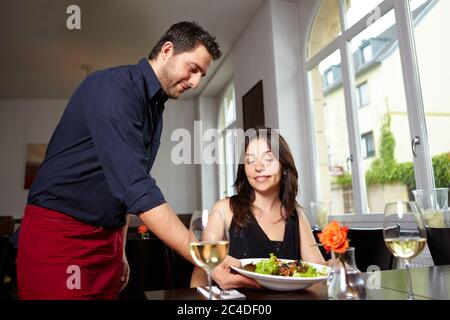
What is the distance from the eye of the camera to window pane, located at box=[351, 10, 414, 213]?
2.48 metres

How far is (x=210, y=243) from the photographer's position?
26.1 inches

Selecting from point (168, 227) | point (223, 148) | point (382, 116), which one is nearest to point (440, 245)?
point (168, 227)

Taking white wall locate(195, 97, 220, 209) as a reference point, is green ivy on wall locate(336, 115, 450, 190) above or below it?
below

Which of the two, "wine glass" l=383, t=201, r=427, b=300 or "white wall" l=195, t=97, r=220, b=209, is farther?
"white wall" l=195, t=97, r=220, b=209

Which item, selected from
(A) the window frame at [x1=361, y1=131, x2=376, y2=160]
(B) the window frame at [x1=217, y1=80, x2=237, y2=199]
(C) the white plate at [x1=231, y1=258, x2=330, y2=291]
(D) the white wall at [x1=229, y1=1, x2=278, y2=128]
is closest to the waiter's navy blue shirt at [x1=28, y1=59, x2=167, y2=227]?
(C) the white plate at [x1=231, y1=258, x2=330, y2=291]

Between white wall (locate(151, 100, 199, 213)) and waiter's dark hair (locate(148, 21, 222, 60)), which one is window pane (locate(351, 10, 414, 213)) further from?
white wall (locate(151, 100, 199, 213))

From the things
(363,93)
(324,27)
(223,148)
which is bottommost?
(363,93)

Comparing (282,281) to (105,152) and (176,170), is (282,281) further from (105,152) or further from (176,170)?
(176,170)

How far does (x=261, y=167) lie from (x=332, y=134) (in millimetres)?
1982

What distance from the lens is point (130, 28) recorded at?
13.8ft

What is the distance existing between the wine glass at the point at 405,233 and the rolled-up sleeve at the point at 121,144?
48 centimetres

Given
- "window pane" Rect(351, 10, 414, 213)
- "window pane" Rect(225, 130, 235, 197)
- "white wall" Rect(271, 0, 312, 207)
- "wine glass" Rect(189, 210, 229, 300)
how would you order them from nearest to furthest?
"wine glass" Rect(189, 210, 229, 300) → "window pane" Rect(351, 10, 414, 213) → "white wall" Rect(271, 0, 312, 207) → "window pane" Rect(225, 130, 235, 197)

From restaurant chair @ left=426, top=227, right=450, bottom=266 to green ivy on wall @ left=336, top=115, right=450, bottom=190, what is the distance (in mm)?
1047

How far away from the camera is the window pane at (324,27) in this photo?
3.27 meters
